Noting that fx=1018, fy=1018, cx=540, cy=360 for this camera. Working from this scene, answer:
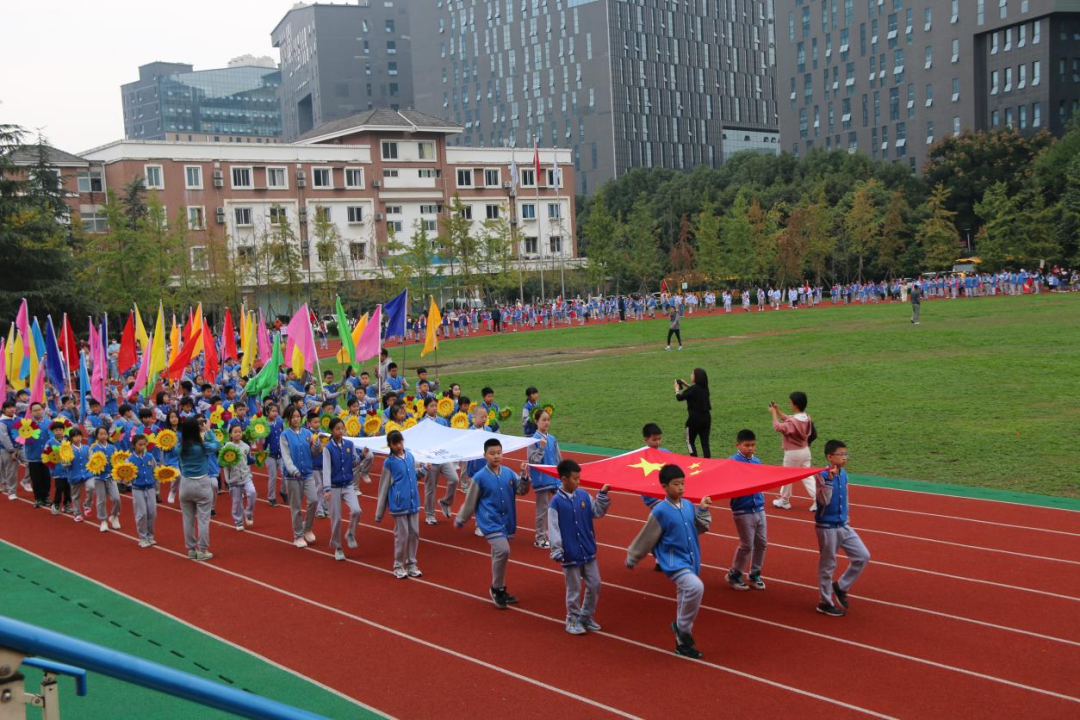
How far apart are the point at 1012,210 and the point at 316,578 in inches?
2456

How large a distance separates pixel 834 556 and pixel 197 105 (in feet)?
619

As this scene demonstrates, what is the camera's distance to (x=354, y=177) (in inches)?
Answer: 2707

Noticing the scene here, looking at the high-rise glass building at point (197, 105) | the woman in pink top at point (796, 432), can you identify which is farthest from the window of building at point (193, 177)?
the high-rise glass building at point (197, 105)

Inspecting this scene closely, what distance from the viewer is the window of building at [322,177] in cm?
6700

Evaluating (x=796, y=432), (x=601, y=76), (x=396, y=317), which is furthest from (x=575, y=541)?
(x=601, y=76)

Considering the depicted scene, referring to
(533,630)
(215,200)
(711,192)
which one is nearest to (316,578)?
(533,630)

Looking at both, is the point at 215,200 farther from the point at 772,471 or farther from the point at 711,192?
the point at 772,471

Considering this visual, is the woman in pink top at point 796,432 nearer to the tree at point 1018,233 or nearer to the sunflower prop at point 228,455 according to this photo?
the sunflower prop at point 228,455

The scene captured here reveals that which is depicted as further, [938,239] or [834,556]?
[938,239]

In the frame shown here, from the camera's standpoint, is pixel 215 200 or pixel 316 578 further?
pixel 215 200

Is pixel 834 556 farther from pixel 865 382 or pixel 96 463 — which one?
pixel 865 382

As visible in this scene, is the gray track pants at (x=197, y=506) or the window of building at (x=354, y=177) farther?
the window of building at (x=354, y=177)

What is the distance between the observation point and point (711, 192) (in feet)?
277

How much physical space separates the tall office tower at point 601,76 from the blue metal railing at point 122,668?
117 m
